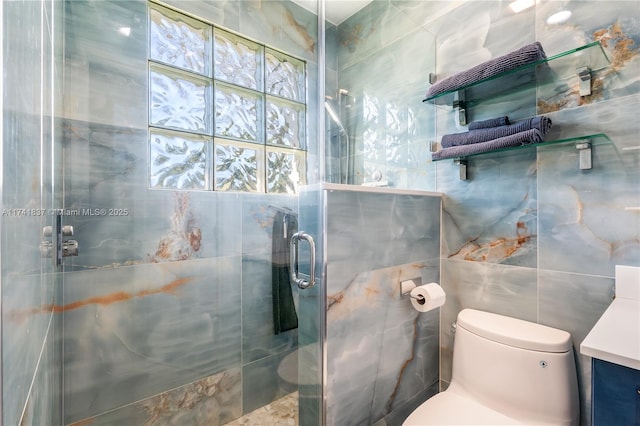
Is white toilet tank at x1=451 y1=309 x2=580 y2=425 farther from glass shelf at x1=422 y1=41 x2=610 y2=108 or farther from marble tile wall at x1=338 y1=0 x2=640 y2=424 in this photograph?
glass shelf at x1=422 y1=41 x2=610 y2=108

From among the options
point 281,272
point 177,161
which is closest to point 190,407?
point 281,272

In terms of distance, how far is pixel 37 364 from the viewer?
0.71 meters

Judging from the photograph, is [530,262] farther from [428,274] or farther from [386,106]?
[386,106]

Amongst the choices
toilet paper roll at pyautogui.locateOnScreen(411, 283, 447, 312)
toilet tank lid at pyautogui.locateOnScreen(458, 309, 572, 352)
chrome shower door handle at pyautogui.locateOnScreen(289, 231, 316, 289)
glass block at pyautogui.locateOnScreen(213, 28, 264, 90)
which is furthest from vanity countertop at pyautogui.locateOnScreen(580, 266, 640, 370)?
glass block at pyautogui.locateOnScreen(213, 28, 264, 90)

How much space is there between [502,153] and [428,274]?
2.17 ft

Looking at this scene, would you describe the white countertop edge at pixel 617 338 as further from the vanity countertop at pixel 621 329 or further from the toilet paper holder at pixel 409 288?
the toilet paper holder at pixel 409 288

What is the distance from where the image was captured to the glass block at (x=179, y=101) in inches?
50.9

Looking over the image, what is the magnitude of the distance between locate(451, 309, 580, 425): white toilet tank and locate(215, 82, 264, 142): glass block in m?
1.42

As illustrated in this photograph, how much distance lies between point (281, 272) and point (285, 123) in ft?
2.74

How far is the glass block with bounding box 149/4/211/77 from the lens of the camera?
4.25ft

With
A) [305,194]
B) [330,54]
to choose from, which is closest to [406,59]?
[330,54]

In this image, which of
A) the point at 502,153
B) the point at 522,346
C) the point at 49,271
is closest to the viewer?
the point at 49,271

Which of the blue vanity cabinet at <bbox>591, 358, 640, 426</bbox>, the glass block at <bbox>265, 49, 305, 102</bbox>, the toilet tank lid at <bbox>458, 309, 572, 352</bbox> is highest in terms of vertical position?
the glass block at <bbox>265, 49, 305, 102</bbox>

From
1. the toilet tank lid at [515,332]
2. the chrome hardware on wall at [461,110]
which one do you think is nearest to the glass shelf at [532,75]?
the chrome hardware on wall at [461,110]
